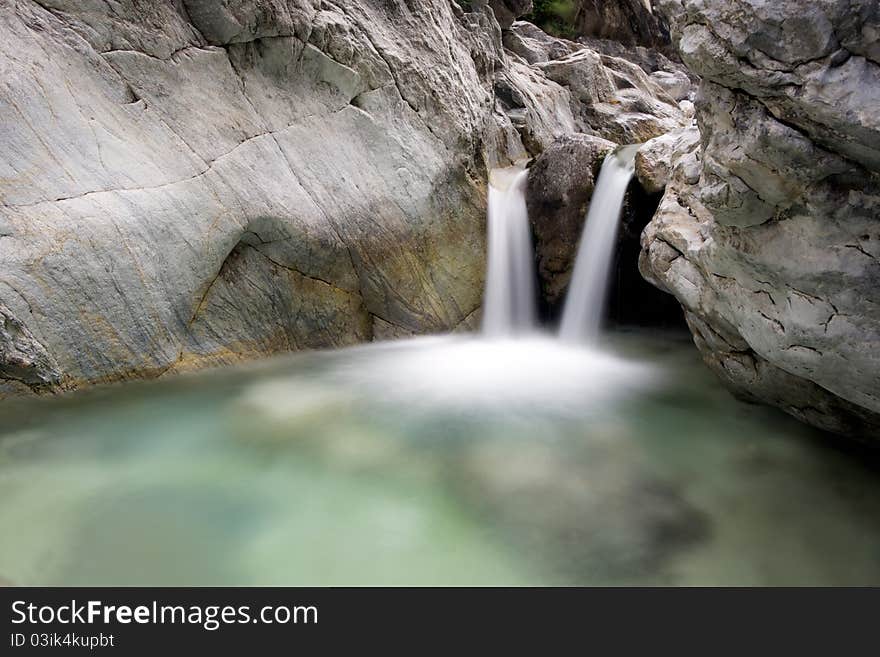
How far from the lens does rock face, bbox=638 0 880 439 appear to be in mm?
2393

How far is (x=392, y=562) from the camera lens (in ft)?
9.73

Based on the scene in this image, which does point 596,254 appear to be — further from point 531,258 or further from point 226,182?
point 226,182

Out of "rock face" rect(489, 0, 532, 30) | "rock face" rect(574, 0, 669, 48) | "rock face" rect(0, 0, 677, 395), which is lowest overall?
"rock face" rect(0, 0, 677, 395)

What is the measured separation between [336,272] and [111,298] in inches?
97.2

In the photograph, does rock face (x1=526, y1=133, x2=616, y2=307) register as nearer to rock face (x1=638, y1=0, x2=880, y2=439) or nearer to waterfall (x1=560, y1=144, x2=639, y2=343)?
waterfall (x1=560, y1=144, x2=639, y2=343)

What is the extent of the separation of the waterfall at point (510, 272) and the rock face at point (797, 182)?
168 inches

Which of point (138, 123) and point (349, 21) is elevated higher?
point (349, 21)

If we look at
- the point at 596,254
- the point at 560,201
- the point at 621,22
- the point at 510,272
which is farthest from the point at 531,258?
the point at 621,22

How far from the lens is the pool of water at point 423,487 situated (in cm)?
293

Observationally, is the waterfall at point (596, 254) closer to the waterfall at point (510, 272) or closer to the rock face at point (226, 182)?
the waterfall at point (510, 272)

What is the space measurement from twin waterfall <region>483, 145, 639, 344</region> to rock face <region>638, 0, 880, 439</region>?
348cm

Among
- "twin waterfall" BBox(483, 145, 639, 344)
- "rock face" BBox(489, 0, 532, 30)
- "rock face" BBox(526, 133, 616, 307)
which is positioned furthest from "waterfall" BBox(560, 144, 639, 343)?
"rock face" BBox(489, 0, 532, 30)
